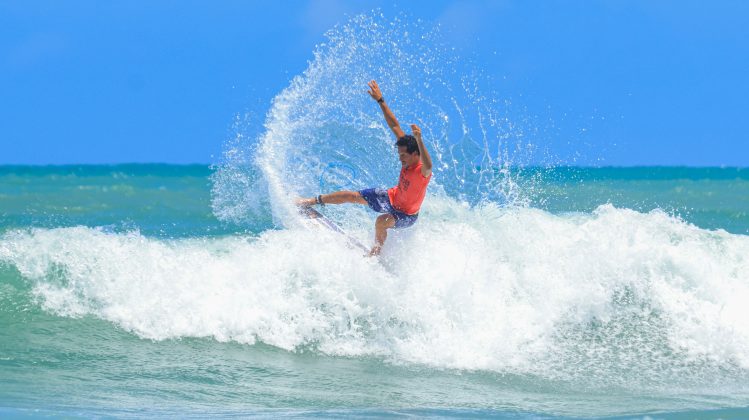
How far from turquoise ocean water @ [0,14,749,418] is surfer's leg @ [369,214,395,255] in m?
0.20

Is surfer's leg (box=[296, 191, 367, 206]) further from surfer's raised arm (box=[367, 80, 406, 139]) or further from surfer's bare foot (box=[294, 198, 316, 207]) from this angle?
surfer's raised arm (box=[367, 80, 406, 139])

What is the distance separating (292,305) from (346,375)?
1497mm

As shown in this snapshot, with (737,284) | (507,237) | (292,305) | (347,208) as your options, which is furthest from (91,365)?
(737,284)

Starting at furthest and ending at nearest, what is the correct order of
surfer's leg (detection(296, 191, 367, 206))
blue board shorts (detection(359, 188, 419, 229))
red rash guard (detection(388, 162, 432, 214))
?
surfer's leg (detection(296, 191, 367, 206))
blue board shorts (detection(359, 188, 419, 229))
red rash guard (detection(388, 162, 432, 214))

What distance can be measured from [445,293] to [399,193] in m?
1.15

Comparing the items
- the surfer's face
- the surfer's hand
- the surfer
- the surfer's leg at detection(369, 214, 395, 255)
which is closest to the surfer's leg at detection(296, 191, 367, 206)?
the surfer

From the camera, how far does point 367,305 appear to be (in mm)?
9258

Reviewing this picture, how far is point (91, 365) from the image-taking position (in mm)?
8195

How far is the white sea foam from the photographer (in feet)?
29.0

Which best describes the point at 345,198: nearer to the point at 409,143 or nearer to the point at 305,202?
the point at 305,202

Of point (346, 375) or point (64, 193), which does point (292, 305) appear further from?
point (64, 193)

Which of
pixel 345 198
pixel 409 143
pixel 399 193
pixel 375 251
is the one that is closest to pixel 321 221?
pixel 345 198

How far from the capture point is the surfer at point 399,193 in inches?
348

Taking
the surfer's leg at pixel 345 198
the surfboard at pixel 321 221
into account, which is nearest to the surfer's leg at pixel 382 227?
the surfer's leg at pixel 345 198
